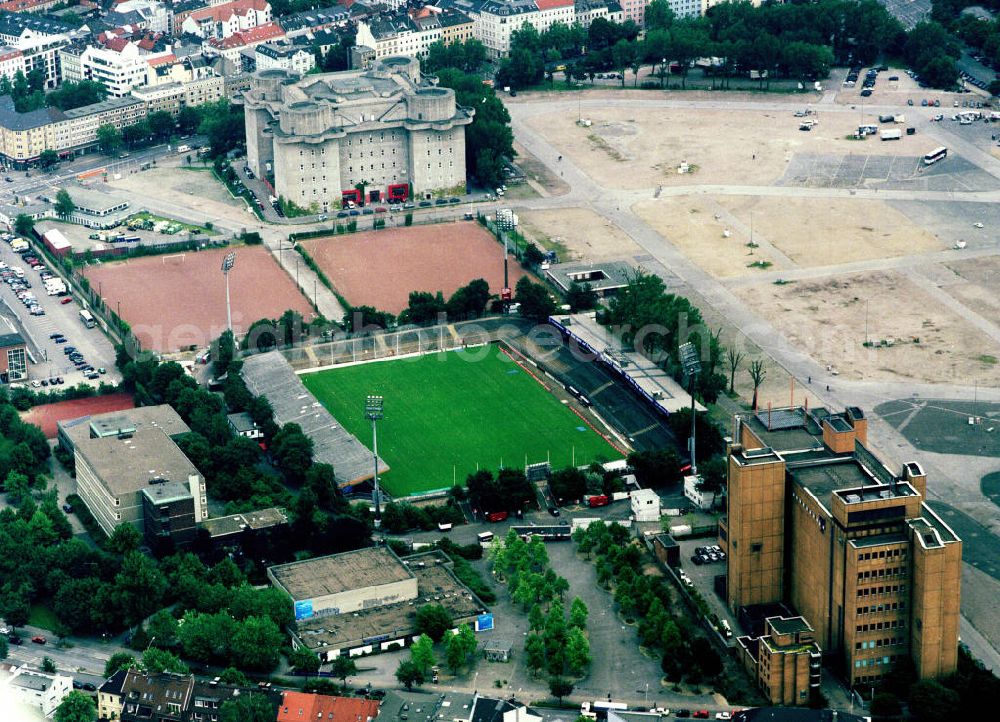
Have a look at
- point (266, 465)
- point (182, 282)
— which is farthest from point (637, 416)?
point (182, 282)

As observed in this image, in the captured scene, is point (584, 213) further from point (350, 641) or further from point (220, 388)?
point (350, 641)

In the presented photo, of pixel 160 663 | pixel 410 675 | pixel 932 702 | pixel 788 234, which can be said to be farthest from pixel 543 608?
pixel 788 234

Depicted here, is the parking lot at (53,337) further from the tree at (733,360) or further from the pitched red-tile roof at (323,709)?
the pitched red-tile roof at (323,709)

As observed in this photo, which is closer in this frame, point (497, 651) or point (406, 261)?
point (497, 651)

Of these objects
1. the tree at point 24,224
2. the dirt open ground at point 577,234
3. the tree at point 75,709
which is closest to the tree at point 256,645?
the tree at point 75,709

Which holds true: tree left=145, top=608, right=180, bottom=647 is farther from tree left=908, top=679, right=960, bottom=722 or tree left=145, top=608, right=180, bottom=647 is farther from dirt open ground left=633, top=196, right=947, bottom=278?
dirt open ground left=633, top=196, right=947, bottom=278

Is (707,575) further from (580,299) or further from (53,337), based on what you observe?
(53,337)
